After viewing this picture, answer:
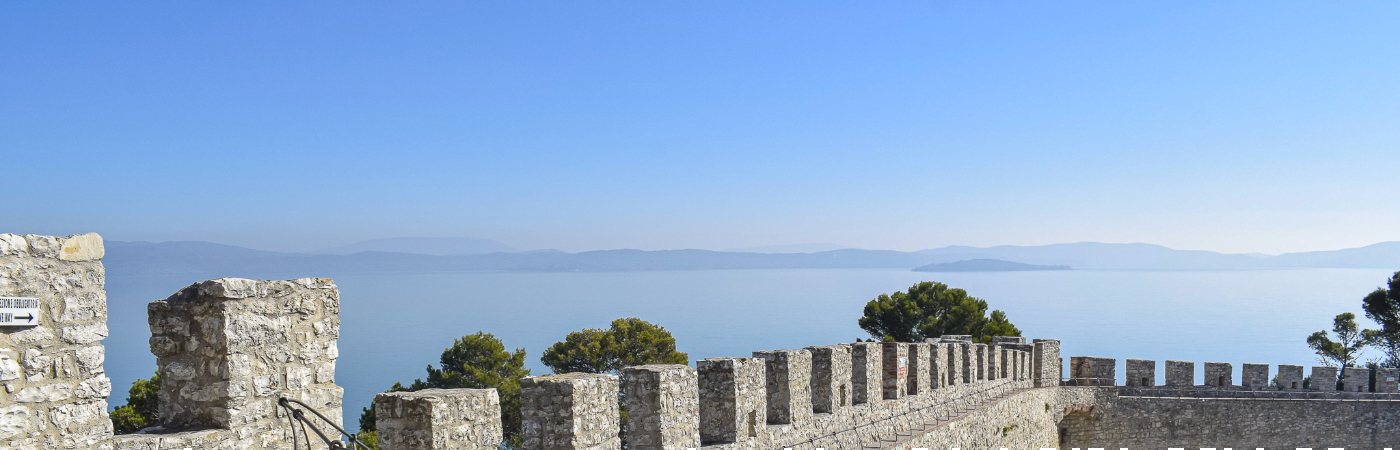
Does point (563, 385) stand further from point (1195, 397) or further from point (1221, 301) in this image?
point (1221, 301)

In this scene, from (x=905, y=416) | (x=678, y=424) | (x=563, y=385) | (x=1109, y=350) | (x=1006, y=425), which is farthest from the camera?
(x=1109, y=350)

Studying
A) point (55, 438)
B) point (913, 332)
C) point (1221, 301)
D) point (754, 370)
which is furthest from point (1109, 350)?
point (1221, 301)

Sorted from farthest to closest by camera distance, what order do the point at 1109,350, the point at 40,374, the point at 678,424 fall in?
the point at 1109,350 → the point at 678,424 → the point at 40,374

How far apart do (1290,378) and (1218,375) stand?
140 cm

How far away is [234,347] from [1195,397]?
2016 centimetres

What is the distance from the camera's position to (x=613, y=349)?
29328mm

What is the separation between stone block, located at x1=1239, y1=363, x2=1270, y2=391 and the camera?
19.7 metres

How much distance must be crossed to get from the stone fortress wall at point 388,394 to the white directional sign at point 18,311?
5 centimetres

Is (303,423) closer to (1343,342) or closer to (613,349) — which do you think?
(613,349)

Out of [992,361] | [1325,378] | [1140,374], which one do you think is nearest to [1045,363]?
[1140,374]

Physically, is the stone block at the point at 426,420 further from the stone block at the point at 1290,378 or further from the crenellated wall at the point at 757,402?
the stone block at the point at 1290,378

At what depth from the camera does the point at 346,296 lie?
17012 cm

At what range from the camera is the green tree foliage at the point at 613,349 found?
29.2 meters

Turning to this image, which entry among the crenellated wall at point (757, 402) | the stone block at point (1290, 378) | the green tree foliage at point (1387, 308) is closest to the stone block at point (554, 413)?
the crenellated wall at point (757, 402)
